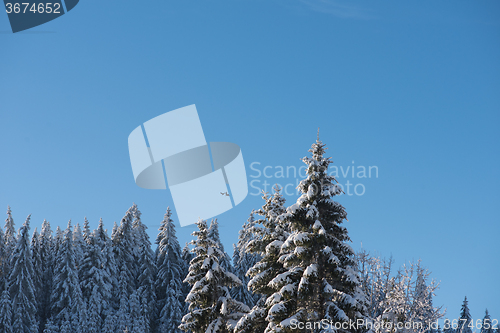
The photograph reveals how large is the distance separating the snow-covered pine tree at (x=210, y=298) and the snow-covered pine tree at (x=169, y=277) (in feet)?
99.5

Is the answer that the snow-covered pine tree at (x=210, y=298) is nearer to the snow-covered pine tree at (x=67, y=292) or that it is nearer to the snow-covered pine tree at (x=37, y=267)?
the snow-covered pine tree at (x=67, y=292)

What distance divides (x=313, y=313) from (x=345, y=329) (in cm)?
137

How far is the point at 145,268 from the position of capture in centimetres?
5944

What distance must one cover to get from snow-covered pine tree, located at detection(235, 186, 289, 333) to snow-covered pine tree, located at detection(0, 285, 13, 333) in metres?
37.5

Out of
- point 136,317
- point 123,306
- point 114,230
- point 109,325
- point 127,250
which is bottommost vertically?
point 109,325

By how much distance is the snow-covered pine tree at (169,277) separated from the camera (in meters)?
54.4

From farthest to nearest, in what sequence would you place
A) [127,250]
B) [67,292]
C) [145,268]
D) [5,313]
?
[127,250] → [145,268] → [67,292] → [5,313]

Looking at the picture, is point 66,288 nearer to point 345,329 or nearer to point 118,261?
point 118,261

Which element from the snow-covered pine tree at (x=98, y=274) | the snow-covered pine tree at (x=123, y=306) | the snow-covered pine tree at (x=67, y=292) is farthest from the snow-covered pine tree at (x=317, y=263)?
the snow-covered pine tree at (x=98, y=274)

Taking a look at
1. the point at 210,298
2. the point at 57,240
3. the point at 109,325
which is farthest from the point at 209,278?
the point at 57,240

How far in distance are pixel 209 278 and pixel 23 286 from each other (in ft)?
123

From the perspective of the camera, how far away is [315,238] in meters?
19.9

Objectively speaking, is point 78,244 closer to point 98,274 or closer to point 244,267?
point 98,274

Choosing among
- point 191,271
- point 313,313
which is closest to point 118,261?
point 191,271
